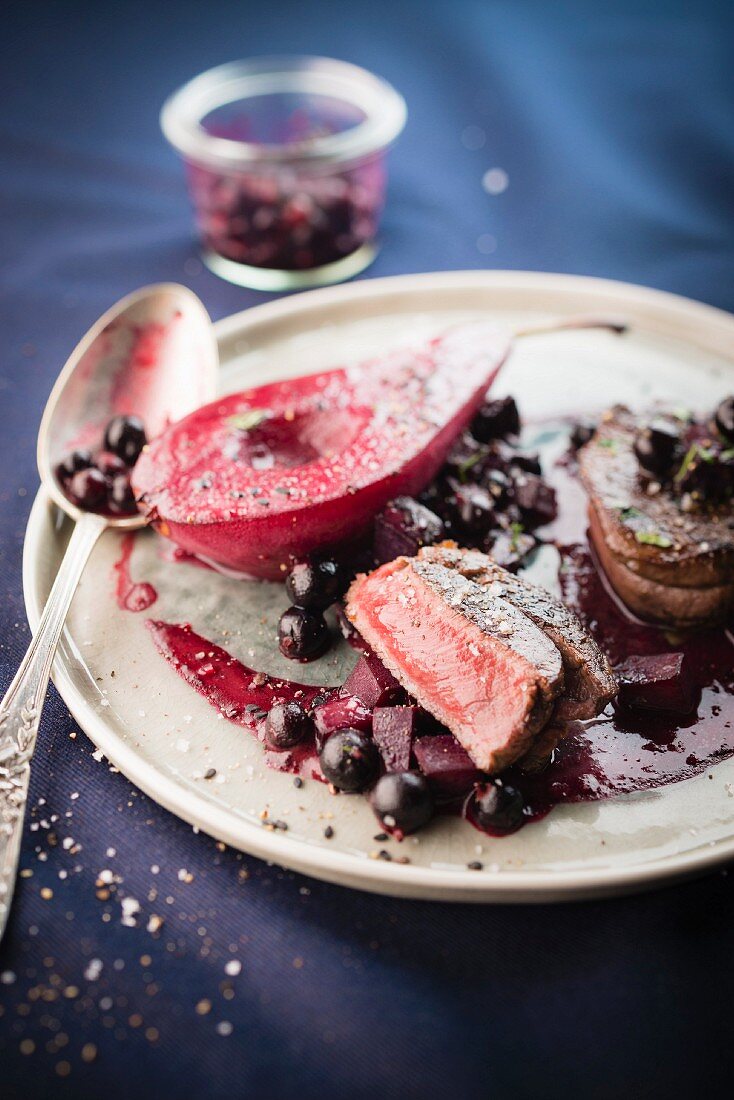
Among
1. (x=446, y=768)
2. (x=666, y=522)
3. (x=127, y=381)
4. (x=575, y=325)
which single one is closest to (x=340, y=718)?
(x=446, y=768)

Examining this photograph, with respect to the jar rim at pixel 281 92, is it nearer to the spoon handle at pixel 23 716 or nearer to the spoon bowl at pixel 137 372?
the spoon bowl at pixel 137 372

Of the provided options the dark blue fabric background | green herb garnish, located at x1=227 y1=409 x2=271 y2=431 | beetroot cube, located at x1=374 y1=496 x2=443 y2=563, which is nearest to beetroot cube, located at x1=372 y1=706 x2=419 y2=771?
the dark blue fabric background

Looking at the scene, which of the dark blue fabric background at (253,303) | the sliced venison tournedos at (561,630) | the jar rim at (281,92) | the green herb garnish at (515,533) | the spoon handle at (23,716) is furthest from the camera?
the jar rim at (281,92)

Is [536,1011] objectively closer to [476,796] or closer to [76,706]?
[476,796]

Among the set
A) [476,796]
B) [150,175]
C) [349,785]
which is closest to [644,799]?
[476,796]

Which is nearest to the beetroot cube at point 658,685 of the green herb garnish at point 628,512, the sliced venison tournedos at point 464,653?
the sliced venison tournedos at point 464,653

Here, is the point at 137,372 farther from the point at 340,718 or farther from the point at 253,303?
the point at 340,718
